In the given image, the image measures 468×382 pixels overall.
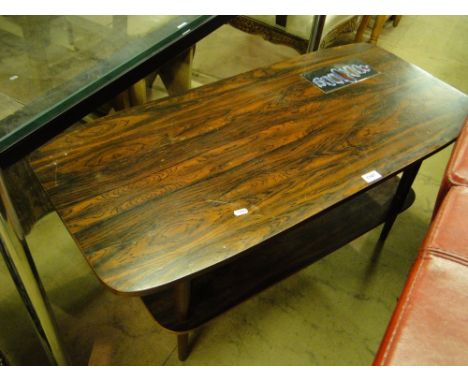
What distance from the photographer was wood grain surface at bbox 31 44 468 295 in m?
0.92

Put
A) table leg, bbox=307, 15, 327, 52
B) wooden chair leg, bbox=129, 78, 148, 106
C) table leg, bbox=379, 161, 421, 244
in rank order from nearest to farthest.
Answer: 1. table leg, bbox=379, 161, 421, 244
2. wooden chair leg, bbox=129, 78, 148, 106
3. table leg, bbox=307, 15, 327, 52

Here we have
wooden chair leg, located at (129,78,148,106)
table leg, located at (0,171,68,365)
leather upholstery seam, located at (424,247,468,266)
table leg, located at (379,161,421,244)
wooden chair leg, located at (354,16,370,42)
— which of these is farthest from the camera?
wooden chair leg, located at (354,16,370,42)

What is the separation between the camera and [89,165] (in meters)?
1.05

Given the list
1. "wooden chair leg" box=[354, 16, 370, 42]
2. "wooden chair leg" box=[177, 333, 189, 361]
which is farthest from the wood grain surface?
"wooden chair leg" box=[354, 16, 370, 42]

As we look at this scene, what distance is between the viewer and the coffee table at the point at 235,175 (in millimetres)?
927

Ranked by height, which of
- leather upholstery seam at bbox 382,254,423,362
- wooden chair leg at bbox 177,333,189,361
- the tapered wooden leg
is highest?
leather upholstery seam at bbox 382,254,423,362

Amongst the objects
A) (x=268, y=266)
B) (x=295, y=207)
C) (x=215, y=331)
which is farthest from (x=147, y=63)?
(x=215, y=331)

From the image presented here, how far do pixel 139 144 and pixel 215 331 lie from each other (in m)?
0.62

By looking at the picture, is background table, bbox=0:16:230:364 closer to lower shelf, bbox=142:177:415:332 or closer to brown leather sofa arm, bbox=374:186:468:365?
lower shelf, bbox=142:177:415:332

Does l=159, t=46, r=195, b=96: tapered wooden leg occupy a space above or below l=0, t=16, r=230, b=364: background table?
below

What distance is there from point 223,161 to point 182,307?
1.24 ft

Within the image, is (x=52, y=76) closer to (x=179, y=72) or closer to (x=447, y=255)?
(x=179, y=72)

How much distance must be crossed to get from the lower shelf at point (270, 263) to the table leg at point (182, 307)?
4 cm

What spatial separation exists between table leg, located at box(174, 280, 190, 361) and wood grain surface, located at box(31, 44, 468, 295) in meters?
0.13
